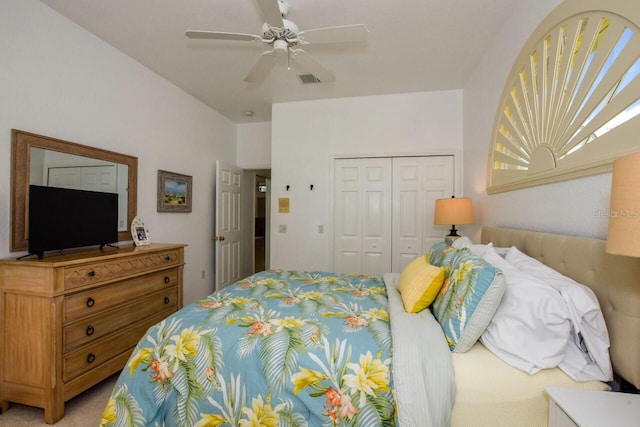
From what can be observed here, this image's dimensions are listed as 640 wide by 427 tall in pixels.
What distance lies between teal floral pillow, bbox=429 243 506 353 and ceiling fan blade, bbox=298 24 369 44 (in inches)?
58.0

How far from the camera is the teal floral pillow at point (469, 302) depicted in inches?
46.7

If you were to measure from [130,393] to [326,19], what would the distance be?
2672 mm

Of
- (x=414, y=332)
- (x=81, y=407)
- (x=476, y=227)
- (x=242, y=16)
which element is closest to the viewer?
(x=414, y=332)

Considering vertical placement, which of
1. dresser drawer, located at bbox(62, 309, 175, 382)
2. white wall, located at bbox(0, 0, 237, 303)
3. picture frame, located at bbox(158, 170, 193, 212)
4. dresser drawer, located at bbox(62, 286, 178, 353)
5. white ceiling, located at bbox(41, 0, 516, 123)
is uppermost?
white ceiling, located at bbox(41, 0, 516, 123)

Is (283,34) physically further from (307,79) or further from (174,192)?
(174,192)

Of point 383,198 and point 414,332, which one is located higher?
point 383,198

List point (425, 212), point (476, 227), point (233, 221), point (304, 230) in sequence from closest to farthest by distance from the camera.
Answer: point (476, 227), point (425, 212), point (304, 230), point (233, 221)

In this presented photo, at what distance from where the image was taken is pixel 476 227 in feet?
9.40

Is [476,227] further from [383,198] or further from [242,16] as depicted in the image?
[242,16]

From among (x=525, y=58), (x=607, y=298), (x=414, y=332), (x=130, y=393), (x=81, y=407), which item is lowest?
(x=81, y=407)

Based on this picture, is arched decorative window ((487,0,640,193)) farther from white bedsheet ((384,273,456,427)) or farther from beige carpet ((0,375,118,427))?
beige carpet ((0,375,118,427))

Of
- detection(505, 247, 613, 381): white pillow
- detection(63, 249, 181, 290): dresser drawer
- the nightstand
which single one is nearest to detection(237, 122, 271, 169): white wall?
detection(63, 249, 181, 290): dresser drawer

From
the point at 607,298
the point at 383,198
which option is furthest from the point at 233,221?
the point at 607,298

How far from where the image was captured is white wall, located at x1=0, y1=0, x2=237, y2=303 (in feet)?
6.22
